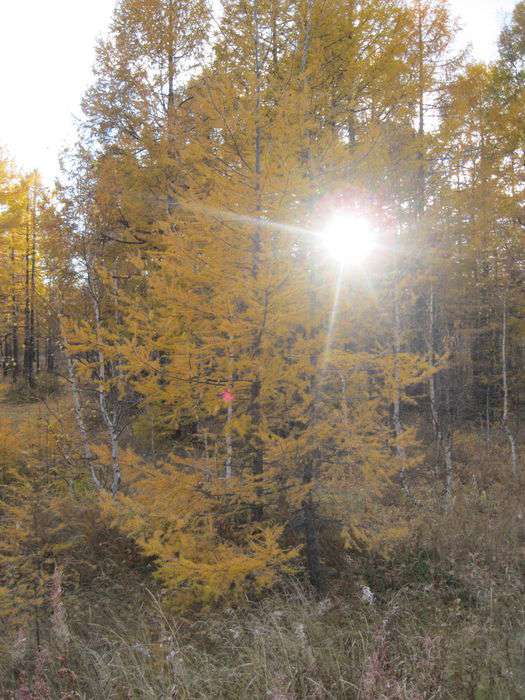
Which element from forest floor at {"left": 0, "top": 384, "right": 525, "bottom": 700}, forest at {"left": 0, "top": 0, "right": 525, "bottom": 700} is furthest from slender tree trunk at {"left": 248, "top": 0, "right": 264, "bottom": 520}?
forest floor at {"left": 0, "top": 384, "right": 525, "bottom": 700}

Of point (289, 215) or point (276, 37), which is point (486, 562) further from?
point (276, 37)

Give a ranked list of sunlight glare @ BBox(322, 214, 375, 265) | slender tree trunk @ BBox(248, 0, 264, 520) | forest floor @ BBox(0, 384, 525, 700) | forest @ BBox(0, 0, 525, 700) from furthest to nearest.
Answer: sunlight glare @ BBox(322, 214, 375, 265), slender tree trunk @ BBox(248, 0, 264, 520), forest @ BBox(0, 0, 525, 700), forest floor @ BBox(0, 384, 525, 700)

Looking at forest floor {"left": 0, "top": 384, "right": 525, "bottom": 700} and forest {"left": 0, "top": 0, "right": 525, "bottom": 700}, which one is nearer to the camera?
forest floor {"left": 0, "top": 384, "right": 525, "bottom": 700}

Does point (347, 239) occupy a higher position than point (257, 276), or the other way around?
point (347, 239)

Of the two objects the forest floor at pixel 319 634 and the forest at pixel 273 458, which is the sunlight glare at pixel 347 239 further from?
the forest floor at pixel 319 634

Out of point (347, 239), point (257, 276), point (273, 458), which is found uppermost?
point (347, 239)

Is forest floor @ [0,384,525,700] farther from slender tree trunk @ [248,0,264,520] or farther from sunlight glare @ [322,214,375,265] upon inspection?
sunlight glare @ [322,214,375,265]

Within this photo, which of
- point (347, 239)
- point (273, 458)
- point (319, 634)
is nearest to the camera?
point (319, 634)

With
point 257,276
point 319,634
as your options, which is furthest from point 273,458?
point 257,276

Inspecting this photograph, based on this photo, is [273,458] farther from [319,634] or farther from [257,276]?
[257,276]

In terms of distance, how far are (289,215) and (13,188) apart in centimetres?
1739

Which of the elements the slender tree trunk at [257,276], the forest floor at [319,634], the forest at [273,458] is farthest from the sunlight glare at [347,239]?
the forest floor at [319,634]

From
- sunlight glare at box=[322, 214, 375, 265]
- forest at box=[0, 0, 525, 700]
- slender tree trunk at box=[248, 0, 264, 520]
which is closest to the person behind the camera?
forest at box=[0, 0, 525, 700]

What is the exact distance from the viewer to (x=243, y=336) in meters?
4.44
